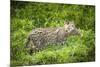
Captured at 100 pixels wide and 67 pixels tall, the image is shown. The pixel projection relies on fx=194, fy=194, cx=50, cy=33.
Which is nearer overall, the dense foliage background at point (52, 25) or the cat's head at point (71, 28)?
the dense foliage background at point (52, 25)

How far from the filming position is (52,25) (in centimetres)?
174

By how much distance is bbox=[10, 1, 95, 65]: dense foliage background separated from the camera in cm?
163

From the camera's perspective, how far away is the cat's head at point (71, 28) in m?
1.78

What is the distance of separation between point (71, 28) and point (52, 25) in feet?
0.61

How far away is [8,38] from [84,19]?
2.44 feet

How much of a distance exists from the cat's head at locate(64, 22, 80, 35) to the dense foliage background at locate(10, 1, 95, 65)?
0.04 meters

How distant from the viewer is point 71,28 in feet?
5.88

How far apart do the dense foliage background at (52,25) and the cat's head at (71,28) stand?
4 centimetres

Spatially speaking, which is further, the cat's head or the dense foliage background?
the cat's head

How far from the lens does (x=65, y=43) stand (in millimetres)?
1774

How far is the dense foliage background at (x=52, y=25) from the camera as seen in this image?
1634 mm

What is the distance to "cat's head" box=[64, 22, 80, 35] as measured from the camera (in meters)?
1.78
